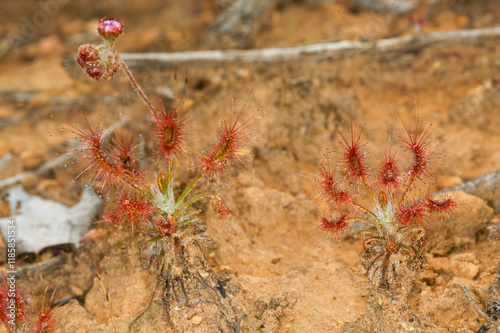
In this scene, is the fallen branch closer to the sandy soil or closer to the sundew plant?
the sandy soil

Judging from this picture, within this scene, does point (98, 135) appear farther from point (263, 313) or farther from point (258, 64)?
point (258, 64)

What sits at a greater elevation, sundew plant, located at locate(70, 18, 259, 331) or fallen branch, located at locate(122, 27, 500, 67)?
fallen branch, located at locate(122, 27, 500, 67)

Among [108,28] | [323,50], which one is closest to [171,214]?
[108,28]

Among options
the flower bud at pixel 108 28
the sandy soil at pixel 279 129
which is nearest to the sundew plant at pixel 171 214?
the sandy soil at pixel 279 129

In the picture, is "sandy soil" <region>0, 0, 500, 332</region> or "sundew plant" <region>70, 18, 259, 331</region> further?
"sandy soil" <region>0, 0, 500, 332</region>

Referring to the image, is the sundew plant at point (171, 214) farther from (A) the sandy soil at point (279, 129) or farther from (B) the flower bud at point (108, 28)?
(B) the flower bud at point (108, 28)

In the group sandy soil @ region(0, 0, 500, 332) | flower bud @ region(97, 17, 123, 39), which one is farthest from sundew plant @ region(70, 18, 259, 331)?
flower bud @ region(97, 17, 123, 39)

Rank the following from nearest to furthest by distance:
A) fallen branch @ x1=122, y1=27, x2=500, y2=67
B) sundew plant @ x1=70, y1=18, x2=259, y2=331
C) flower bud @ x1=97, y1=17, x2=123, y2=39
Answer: flower bud @ x1=97, y1=17, x2=123, y2=39
sundew plant @ x1=70, y1=18, x2=259, y2=331
fallen branch @ x1=122, y1=27, x2=500, y2=67

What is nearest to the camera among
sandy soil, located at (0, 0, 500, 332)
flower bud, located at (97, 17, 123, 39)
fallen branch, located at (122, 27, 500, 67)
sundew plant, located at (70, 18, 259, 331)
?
flower bud, located at (97, 17, 123, 39)
